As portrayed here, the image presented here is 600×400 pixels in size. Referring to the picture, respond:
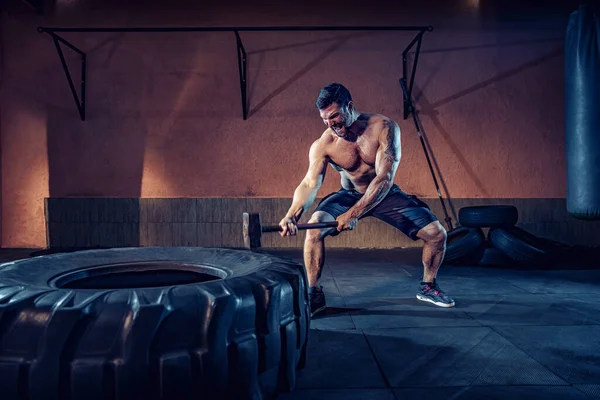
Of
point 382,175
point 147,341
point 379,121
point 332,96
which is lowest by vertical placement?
point 147,341

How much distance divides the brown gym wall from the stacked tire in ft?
2.81

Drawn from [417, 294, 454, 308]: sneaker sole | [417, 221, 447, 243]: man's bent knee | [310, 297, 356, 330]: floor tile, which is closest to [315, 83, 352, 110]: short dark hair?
[417, 221, 447, 243]: man's bent knee

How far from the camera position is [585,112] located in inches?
120

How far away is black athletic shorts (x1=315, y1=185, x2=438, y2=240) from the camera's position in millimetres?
2514

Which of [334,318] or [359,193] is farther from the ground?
[359,193]

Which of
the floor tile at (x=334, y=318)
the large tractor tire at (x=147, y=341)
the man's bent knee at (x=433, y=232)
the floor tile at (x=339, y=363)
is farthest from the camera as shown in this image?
the man's bent knee at (x=433, y=232)

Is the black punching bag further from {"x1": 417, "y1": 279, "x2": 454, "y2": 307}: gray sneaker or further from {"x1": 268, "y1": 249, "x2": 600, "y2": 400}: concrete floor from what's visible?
{"x1": 417, "y1": 279, "x2": 454, "y2": 307}: gray sneaker

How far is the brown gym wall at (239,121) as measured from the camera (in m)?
4.77

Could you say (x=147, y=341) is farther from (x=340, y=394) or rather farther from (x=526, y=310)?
(x=526, y=310)

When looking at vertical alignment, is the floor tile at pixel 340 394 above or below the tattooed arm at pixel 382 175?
below

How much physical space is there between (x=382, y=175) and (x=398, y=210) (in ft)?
0.92

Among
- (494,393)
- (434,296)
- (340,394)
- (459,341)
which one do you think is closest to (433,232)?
(434,296)

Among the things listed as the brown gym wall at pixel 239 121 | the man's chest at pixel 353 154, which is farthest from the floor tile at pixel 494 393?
the brown gym wall at pixel 239 121

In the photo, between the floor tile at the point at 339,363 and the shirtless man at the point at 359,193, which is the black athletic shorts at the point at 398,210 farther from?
the floor tile at the point at 339,363
